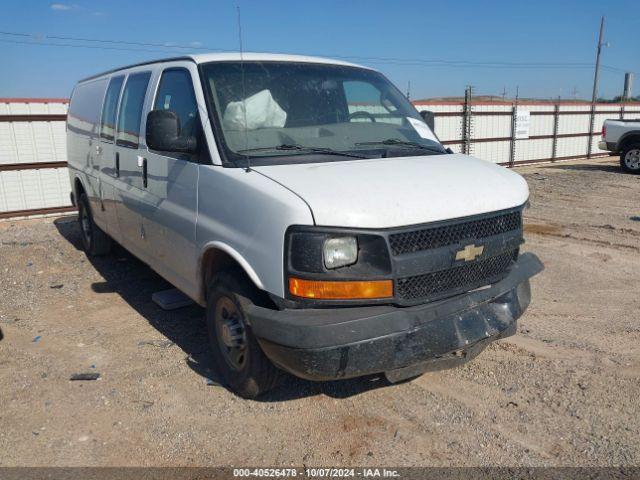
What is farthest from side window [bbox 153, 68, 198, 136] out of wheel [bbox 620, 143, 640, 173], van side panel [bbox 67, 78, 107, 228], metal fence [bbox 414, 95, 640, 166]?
wheel [bbox 620, 143, 640, 173]

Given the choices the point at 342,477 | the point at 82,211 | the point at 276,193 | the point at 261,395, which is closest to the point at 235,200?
the point at 276,193

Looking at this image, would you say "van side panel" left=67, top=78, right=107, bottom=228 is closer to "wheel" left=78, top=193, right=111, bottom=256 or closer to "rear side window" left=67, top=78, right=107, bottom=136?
"rear side window" left=67, top=78, right=107, bottom=136

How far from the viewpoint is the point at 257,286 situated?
320 cm

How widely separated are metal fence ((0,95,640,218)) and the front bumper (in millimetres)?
2072

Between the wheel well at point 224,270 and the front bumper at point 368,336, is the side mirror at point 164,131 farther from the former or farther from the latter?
the front bumper at point 368,336

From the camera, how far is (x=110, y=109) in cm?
568

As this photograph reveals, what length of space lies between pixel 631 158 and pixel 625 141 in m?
0.52

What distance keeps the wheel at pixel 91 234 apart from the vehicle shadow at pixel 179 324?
0.53ft

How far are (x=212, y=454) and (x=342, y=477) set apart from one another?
753 millimetres

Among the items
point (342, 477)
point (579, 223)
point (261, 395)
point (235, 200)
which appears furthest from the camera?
point (579, 223)

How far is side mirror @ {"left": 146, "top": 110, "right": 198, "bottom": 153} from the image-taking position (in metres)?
3.64

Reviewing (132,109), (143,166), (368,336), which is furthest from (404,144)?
(132,109)

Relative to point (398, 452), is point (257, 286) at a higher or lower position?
higher

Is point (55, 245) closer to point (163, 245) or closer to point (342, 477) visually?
point (163, 245)
